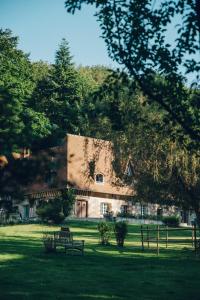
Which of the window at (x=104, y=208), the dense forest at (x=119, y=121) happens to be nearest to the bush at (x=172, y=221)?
the window at (x=104, y=208)

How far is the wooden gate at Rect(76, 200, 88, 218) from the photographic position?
52938 mm

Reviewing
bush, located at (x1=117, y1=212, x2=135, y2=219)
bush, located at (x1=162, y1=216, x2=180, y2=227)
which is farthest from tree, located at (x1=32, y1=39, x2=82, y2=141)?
bush, located at (x1=162, y1=216, x2=180, y2=227)

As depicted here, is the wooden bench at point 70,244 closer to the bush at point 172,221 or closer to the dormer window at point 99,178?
the bush at point 172,221

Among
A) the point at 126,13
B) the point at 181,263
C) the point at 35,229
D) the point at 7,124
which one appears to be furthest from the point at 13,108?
the point at 35,229

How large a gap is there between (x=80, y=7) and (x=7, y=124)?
3.98m

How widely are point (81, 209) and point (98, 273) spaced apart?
35574mm

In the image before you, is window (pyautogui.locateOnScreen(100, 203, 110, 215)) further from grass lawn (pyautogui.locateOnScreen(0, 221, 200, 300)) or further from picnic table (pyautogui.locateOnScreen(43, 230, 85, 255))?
picnic table (pyautogui.locateOnScreen(43, 230, 85, 255))

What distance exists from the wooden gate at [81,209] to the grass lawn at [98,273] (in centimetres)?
2441

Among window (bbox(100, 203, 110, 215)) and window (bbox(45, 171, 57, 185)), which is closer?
A: window (bbox(45, 171, 57, 185))

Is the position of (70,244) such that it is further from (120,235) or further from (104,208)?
(104,208)

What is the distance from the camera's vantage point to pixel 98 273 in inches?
703

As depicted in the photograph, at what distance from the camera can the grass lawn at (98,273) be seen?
14.0 metres

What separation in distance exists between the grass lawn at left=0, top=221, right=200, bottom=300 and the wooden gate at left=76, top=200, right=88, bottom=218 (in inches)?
961

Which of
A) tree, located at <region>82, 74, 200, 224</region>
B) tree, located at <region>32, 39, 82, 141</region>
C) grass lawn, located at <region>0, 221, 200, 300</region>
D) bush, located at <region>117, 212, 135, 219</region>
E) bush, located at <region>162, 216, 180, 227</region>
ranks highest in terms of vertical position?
tree, located at <region>32, 39, 82, 141</region>
